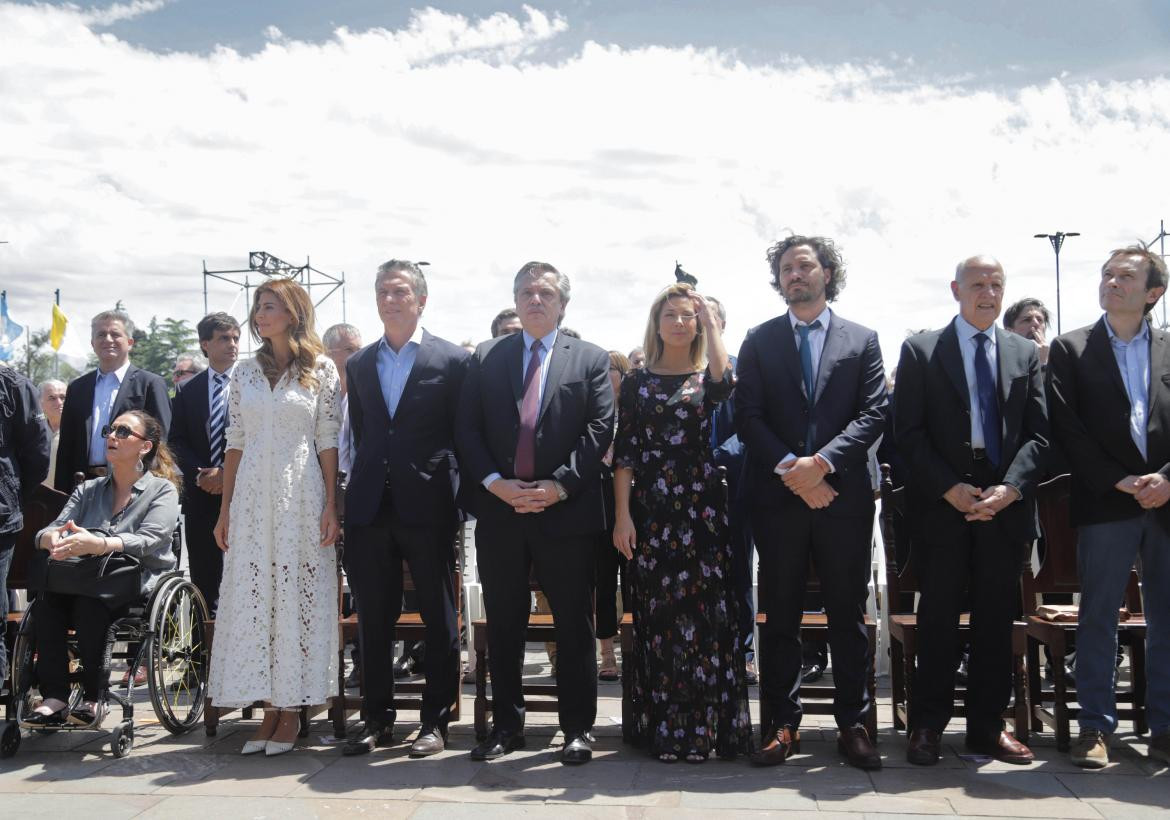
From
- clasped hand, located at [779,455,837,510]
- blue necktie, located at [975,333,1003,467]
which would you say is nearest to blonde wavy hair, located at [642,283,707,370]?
clasped hand, located at [779,455,837,510]

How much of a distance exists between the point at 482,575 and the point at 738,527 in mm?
1579

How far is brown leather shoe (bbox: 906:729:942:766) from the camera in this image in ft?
14.1

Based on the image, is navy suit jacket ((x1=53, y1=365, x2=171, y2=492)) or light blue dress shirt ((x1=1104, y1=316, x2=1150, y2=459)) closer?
light blue dress shirt ((x1=1104, y1=316, x2=1150, y2=459))

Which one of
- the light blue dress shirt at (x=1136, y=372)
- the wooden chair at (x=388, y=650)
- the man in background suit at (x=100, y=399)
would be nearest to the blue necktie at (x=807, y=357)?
the light blue dress shirt at (x=1136, y=372)

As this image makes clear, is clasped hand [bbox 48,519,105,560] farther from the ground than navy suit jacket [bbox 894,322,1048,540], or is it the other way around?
navy suit jacket [bbox 894,322,1048,540]

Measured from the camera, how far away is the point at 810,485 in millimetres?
4277

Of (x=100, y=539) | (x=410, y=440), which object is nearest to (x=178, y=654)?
Result: (x=100, y=539)

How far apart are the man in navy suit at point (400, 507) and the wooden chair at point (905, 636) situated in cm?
193

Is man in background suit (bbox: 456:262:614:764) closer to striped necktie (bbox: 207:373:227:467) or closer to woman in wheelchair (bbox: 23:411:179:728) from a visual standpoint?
woman in wheelchair (bbox: 23:411:179:728)

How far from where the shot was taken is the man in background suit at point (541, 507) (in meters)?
4.51

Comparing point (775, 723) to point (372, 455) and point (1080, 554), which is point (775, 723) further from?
point (372, 455)

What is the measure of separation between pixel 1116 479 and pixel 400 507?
2.94 metres

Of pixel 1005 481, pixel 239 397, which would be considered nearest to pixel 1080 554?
pixel 1005 481

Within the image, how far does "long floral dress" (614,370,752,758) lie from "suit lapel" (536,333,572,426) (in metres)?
0.36
